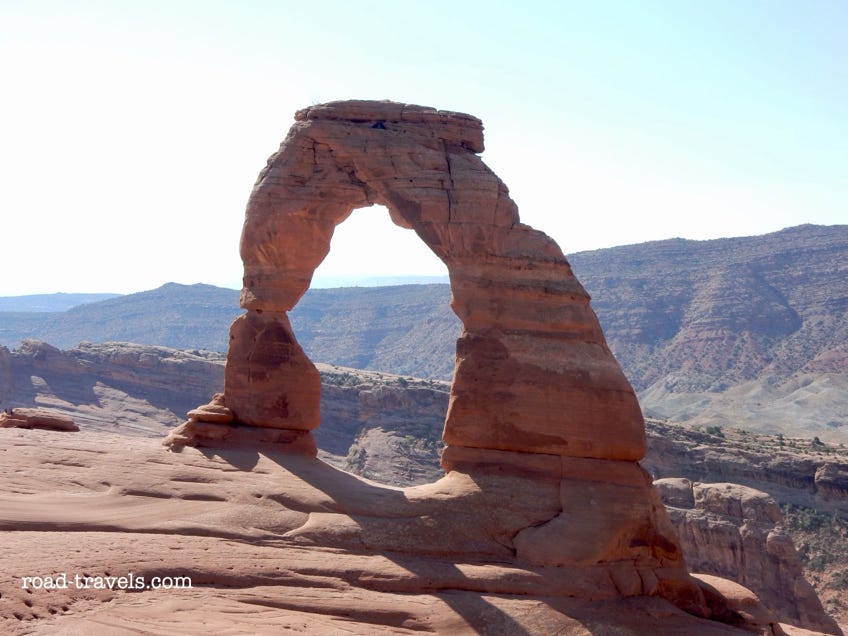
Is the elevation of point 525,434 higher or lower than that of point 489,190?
lower

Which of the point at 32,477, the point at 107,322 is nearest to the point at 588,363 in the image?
the point at 32,477

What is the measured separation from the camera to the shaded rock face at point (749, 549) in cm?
Answer: 3155

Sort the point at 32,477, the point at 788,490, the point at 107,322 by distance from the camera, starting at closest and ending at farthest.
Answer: the point at 32,477 → the point at 788,490 → the point at 107,322

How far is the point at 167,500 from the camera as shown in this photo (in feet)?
60.1

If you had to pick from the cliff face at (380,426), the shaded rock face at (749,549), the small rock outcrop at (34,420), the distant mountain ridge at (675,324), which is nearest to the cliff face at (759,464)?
the cliff face at (380,426)

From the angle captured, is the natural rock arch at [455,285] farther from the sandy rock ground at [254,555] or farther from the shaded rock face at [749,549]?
the shaded rock face at [749,549]

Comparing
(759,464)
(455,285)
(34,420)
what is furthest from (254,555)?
(759,464)

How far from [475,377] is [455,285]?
79.3 inches

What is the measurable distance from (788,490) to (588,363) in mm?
25073

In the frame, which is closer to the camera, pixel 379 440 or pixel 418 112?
pixel 418 112

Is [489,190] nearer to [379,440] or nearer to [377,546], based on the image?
[377,546]

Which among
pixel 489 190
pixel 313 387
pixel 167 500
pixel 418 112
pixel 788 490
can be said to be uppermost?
pixel 418 112

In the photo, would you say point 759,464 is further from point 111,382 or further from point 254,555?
point 111,382

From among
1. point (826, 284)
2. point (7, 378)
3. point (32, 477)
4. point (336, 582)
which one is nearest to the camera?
point (336, 582)
